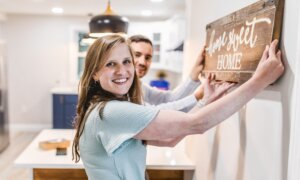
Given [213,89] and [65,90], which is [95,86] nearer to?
[213,89]

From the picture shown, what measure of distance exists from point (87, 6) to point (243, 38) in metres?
3.66

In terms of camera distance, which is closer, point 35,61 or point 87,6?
point 87,6

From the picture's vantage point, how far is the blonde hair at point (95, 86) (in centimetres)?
111

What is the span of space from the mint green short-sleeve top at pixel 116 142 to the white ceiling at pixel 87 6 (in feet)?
9.99

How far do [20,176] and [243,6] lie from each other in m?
3.32

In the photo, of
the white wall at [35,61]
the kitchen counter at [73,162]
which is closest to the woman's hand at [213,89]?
the kitchen counter at [73,162]

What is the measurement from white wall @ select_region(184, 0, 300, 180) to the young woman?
61 mm

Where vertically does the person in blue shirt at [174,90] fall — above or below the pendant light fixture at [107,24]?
below

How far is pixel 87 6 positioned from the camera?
14.2 ft

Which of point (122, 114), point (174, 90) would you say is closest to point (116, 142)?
point (122, 114)

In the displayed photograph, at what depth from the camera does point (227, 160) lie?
1.28 metres

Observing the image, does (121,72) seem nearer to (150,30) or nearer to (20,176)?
(20,176)

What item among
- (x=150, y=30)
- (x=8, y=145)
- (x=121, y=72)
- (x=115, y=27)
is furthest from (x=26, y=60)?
(x=121, y=72)

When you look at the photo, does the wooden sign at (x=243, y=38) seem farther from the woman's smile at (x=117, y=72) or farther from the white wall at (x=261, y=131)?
the woman's smile at (x=117, y=72)
